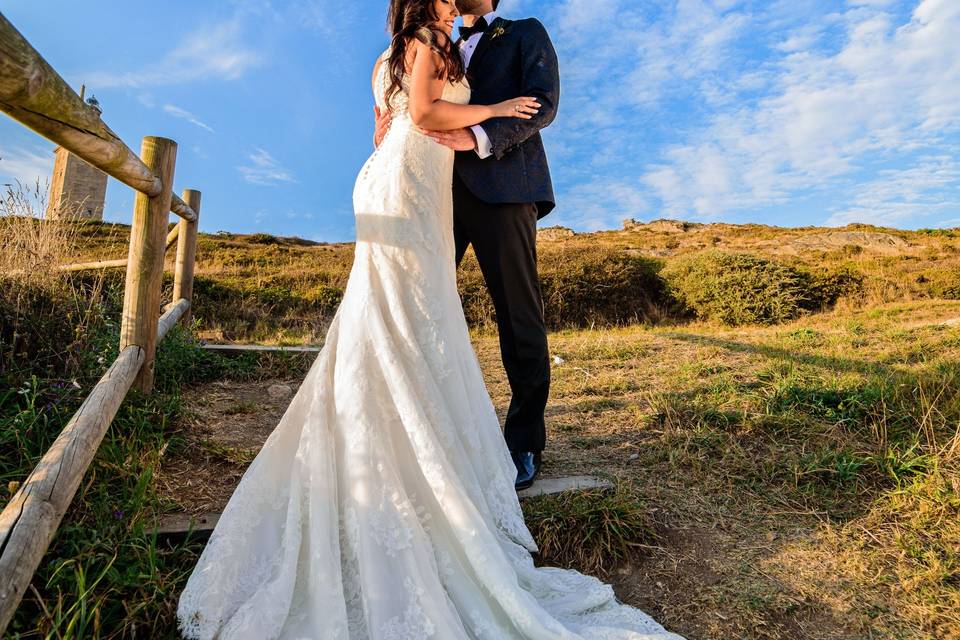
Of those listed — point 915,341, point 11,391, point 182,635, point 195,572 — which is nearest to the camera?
point 182,635

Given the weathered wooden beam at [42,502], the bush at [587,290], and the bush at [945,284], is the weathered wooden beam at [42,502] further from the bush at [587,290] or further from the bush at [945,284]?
the bush at [945,284]

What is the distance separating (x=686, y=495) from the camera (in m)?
2.82

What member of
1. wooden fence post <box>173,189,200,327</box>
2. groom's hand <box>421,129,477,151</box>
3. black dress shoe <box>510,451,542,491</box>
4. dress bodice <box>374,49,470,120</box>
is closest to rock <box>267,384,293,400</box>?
wooden fence post <box>173,189,200,327</box>

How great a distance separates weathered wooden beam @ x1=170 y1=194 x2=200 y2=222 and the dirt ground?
5.05 feet

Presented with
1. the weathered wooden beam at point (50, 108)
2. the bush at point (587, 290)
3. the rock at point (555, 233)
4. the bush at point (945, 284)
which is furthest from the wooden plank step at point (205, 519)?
the rock at point (555, 233)

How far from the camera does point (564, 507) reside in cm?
246

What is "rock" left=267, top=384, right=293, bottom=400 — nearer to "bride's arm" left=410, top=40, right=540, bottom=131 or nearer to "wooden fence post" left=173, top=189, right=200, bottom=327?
"wooden fence post" left=173, top=189, right=200, bottom=327

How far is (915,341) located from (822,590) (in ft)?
16.1

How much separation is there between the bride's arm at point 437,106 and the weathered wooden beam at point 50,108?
1.14m

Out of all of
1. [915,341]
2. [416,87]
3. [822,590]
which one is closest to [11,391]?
[416,87]

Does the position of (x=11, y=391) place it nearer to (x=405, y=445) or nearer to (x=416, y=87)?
(x=405, y=445)

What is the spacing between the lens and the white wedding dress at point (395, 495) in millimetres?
1601

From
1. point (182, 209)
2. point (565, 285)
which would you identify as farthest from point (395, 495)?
point (565, 285)

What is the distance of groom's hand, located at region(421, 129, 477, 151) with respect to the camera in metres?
2.30
